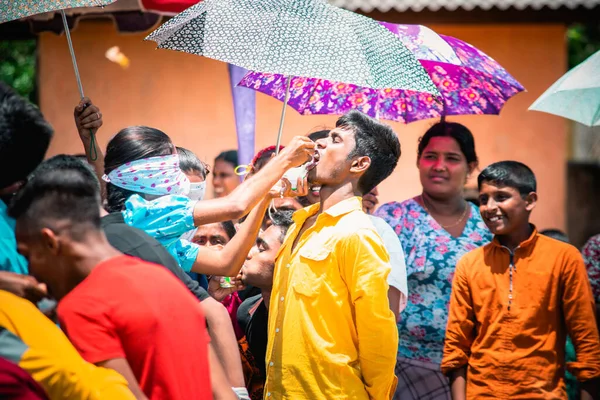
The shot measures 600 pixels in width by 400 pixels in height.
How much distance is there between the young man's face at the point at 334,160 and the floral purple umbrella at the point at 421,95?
124 cm

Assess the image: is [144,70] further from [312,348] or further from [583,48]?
[583,48]

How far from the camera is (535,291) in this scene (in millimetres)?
4598

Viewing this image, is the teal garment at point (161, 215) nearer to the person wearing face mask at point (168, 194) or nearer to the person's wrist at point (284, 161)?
the person wearing face mask at point (168, 194)

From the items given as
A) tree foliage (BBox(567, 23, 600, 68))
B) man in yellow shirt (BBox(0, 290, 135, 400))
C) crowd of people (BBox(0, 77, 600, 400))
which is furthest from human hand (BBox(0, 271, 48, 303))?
tree foliage (BBox(567, 23, 600, 68))

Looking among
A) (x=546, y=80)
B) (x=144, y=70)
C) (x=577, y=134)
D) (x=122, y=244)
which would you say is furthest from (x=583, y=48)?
(x=122, y=244)

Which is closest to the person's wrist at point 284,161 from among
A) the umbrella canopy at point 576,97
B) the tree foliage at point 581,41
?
the umbrella canopy at point 576,97

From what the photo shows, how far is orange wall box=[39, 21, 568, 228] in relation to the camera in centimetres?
870

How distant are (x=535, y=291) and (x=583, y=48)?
34.9 ft

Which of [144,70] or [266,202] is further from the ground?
[144,70]

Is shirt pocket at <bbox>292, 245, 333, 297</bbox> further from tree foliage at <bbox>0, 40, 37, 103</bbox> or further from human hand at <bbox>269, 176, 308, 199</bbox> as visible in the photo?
tree foliage at <bbox>0, 40, 37, 103</bbox>

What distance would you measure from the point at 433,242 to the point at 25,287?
308 cm

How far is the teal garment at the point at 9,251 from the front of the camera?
2.95 m

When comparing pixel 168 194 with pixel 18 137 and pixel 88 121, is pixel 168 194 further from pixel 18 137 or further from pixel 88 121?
pixel 18 137

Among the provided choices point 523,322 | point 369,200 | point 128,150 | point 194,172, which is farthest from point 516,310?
point 128,150
